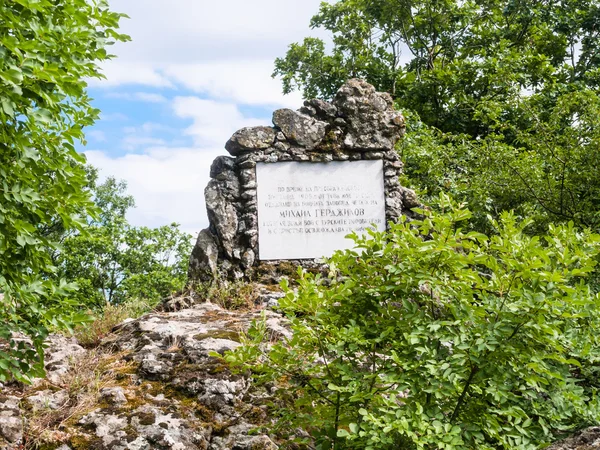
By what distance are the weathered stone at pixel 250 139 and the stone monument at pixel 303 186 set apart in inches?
0.6

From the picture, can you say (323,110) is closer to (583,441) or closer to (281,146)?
(281,146)

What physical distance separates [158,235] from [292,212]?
9467mm

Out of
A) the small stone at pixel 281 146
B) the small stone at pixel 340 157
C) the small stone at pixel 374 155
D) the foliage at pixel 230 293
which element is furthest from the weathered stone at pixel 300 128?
the foliage at pixel 230 293

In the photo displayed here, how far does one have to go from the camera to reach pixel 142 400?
527 centimetres

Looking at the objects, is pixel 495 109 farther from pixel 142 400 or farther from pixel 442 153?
pixel 142 400

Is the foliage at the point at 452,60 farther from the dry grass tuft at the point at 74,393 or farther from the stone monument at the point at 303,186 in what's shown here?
the dry grass tuft at the point at 74,393

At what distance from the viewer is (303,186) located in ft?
30.3

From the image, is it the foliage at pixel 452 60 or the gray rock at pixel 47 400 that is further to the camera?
the foliage at pixel 452 60

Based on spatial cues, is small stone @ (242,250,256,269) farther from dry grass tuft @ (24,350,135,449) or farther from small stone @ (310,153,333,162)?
dry grass tuft @ (24,350,135,449)

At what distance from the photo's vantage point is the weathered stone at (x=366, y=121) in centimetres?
933

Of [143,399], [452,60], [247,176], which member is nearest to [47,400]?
[143,399]

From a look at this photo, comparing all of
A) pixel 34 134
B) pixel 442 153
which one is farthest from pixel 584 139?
pixel 34 134

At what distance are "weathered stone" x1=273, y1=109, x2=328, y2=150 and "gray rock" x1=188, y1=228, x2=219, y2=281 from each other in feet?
6.29

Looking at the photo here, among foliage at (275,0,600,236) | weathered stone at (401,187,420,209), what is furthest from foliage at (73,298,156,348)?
foliage at (275,0,600,236)
